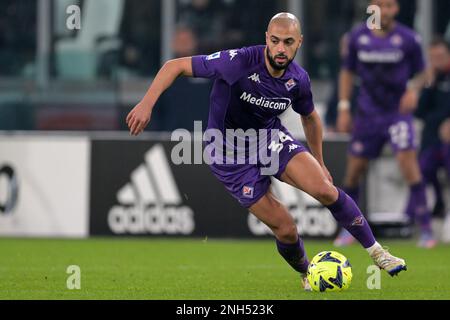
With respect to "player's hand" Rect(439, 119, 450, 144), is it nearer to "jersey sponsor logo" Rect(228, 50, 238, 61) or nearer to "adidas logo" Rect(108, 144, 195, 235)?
"adidas logo" Rect(108, 144, 195, 235)

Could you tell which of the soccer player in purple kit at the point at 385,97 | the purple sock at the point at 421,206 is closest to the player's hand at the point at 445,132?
the soccer player in purple kit at the point at 385,97

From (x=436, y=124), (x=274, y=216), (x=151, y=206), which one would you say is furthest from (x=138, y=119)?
(x=436, y=124)

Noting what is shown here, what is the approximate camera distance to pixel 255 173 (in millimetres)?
8875

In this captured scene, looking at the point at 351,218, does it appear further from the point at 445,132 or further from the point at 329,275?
the point at 445,132

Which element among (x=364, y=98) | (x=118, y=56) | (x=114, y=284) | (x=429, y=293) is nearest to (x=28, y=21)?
(x=118, y=56)

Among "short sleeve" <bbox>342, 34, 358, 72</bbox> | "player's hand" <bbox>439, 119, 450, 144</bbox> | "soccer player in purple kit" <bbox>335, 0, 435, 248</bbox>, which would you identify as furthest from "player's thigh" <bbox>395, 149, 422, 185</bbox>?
"player's hand" <bbox>439, 119, 450, 144</bbox>

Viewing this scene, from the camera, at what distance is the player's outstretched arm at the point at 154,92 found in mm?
7914

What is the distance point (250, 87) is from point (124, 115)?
672 cm

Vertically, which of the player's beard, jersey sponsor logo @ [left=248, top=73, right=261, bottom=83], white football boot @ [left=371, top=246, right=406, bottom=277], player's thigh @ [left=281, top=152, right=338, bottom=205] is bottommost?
white football boot @ [left=371, top=246, right=406, bottom=277]

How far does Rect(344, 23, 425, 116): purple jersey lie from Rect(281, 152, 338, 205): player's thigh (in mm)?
4378

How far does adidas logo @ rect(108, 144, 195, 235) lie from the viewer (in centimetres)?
1410

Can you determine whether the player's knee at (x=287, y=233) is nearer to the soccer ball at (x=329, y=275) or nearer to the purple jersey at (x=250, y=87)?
the soccer ball at (x=329, y=275)

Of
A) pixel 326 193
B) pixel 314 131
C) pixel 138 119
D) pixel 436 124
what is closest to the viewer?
pixel 138 119
